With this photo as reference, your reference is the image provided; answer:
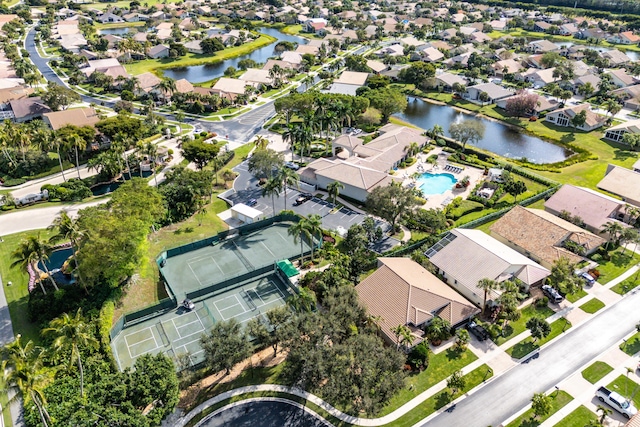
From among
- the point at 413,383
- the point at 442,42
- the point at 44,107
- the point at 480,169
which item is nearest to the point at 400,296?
the point at 413,383

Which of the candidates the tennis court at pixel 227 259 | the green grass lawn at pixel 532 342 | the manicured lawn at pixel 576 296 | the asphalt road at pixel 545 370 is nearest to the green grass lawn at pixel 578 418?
the asphalt road at pixel 545 370

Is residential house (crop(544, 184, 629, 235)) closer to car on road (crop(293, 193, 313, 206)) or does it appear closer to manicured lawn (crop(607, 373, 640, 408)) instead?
manicured lawn (crop(607, 373, 640, 408))

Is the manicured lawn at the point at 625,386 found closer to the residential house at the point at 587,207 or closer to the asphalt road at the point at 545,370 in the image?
the asphalt road at the point at 545,370

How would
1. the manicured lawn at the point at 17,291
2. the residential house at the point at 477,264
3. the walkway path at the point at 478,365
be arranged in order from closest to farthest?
the walkway path at the point at 478,365 → the manicured lawn at the point at 17,291 → the residential house at the point at 477,264

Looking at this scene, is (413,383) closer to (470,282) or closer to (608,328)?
(470,282)

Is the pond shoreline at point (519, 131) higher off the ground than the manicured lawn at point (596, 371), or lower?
lower

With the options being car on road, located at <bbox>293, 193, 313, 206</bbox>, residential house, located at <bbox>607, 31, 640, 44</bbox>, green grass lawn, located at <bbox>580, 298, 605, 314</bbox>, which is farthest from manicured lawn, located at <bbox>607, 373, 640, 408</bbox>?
residential house, located at <bbox>607, 31, 640, 44</bbox>

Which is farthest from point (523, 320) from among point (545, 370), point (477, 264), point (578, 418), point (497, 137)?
point (497, 137)
